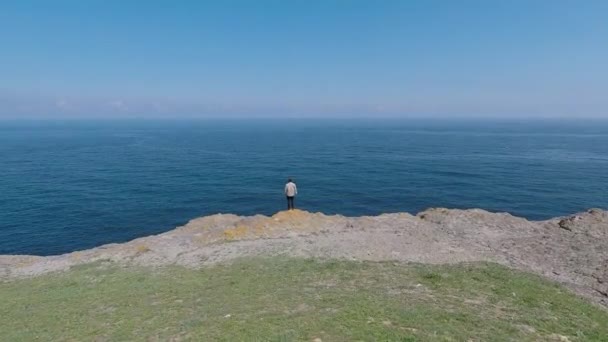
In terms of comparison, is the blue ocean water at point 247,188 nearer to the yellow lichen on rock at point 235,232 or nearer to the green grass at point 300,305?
the yellow lichen on rock at point 235,232

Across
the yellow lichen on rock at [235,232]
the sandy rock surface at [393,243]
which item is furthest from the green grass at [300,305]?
the yellow lichen on rock at [235,232]

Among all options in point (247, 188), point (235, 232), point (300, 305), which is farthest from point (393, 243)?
point (247, 188)

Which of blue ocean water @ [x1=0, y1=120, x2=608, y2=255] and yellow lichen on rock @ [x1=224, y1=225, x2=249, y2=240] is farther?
blue ocean water @ [x1=0, y1=120, x2=608, y2=255]

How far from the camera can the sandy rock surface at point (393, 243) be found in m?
22.1

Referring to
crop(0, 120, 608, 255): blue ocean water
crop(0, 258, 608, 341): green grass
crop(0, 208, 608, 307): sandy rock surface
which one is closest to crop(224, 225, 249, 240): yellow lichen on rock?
crop(0, 208, 608, 307): sandy rock surface

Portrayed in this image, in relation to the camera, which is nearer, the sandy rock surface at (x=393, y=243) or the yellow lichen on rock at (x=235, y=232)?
the sandy rock surface at (x=393, y=243)

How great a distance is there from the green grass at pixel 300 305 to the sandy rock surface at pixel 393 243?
2.21 meters

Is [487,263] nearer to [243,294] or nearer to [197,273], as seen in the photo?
[243,294]

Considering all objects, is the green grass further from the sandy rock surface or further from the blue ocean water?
the blue ocean water

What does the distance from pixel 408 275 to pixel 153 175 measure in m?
73.7

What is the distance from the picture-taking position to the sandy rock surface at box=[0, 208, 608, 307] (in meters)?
22.1

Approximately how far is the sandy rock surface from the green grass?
221 cm

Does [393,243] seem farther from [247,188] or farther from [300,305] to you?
[247,188]

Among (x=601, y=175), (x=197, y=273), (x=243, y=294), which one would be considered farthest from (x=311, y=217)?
(x=601, y=175)
